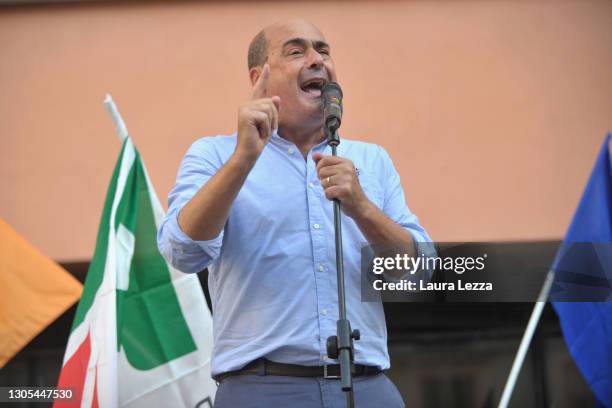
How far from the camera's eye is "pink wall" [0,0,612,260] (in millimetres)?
4523

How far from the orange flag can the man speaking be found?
1.48m

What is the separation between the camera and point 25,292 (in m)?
3.81

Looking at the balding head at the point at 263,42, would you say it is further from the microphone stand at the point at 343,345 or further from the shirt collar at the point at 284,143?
the microphone stand at the point at 343,345

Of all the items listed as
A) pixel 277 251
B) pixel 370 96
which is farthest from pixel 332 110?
pixel 370 96

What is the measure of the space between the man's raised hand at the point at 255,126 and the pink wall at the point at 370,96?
229 cm

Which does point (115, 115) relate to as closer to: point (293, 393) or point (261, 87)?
point (261, 87)

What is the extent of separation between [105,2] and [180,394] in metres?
2.19

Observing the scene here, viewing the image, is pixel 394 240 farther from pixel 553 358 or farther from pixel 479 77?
pixel 553 358

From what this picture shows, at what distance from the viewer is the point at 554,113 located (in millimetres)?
4586

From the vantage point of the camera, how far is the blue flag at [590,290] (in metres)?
3.61

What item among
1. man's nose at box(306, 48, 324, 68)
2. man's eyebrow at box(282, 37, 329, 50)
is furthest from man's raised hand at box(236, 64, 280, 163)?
man's eyebrow at box(282, 37, 329, 50)

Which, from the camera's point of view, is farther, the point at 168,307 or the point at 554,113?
the point at 554,113

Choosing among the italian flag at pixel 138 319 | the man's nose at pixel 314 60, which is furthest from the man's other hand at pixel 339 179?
the italian flag at pixel 138 319

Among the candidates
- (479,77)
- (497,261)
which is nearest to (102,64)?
(479,77)
